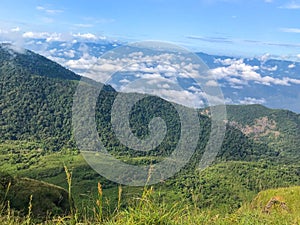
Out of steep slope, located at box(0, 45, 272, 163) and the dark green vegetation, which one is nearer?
the dark green vegetation

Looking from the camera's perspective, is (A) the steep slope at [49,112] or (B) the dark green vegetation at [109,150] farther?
(A) the steep slope at [49,112]

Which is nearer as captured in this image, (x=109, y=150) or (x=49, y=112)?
(x=109, y=150)

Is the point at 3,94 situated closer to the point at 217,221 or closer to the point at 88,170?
the point at 88,170

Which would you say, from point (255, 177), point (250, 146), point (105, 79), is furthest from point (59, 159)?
point (105, 79)

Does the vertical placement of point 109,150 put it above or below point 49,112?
below

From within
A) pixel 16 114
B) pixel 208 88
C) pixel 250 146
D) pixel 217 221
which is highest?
pixel 208 88

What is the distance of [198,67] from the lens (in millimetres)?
9039

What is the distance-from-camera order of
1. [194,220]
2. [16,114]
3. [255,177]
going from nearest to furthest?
[194,220]
[255,177]
[16,114]

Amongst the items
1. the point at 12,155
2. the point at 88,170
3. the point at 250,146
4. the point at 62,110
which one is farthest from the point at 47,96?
the point at 250,146

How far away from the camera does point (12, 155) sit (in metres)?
120

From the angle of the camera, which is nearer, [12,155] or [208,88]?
[208,88]

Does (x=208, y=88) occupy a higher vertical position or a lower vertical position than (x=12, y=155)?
higher

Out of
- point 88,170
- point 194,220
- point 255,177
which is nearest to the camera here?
point 194,220

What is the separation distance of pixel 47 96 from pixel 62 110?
1179 centimetres
